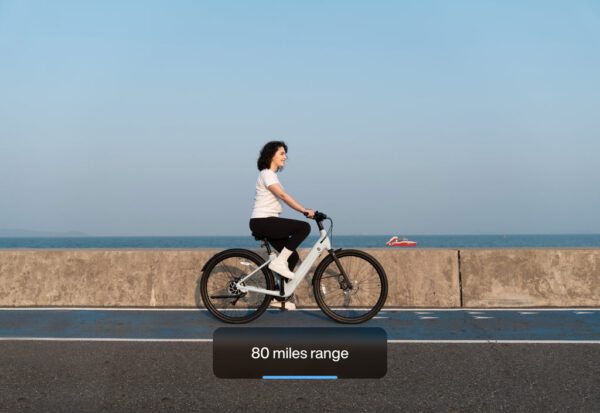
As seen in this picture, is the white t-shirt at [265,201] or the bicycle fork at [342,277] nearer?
the bicycle fork at [342,277]

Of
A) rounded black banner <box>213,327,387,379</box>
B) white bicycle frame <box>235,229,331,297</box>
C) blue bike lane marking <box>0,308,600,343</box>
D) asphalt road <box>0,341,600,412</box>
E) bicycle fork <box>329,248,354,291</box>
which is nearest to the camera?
rounded black banner <box>213,327,387,379</box>

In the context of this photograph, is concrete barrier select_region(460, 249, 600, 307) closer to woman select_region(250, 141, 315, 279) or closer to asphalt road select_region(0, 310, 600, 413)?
asphalt road select_region(0, 310, 600, 413)

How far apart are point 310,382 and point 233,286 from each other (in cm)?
318

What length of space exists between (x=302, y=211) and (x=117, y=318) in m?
Result: 2.50

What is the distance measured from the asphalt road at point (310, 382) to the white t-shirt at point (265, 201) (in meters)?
1.37

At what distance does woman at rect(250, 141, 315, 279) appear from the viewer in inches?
311

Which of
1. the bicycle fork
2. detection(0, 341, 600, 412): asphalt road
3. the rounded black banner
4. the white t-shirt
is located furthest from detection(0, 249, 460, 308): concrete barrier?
the rounded black banner

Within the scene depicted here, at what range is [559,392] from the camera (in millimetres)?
4641

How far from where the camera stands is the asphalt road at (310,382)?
14.4 ft

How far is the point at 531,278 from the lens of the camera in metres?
9.52

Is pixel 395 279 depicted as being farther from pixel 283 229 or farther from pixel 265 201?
pixel 265 201

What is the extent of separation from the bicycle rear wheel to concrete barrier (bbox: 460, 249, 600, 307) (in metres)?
2.93

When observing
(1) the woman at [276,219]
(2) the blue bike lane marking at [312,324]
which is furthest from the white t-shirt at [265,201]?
(2) the blue bike lane marking at [312,324]

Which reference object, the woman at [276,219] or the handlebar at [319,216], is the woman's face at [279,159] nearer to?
the woman at [276,219]
